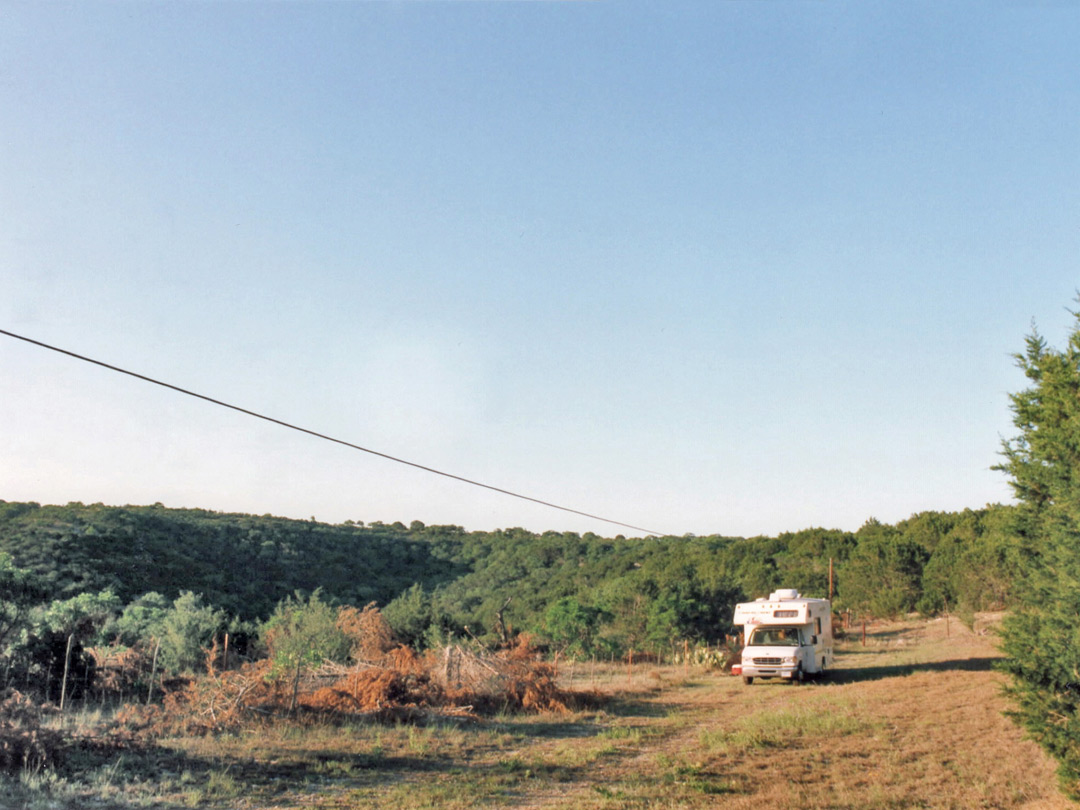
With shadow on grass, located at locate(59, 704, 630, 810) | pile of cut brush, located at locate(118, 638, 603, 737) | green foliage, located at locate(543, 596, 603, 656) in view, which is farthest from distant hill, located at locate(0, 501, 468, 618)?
shadow on grass, located at locate(59, 704, 630, 810)

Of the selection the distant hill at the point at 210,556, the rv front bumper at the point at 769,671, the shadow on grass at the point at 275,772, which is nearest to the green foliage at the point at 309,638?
the shadow on grass at the point at 275,772

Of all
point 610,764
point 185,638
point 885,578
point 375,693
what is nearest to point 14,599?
point 375,693

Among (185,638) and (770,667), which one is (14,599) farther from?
(770,667)

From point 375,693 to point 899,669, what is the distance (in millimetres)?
18151

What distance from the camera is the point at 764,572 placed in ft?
153

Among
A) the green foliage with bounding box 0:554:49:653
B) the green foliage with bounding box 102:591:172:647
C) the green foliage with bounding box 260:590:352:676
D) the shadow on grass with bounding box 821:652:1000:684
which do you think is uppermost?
the green foliage with bounding box 0:554:49:653

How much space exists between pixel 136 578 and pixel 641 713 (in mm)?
30771

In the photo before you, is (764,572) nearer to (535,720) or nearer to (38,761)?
(535,720)

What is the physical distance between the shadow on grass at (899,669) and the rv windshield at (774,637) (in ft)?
5.59

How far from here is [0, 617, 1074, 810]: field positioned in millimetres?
9016

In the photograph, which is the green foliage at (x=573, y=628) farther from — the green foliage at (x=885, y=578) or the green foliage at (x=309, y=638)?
the green foliage at (x=885, y=578)

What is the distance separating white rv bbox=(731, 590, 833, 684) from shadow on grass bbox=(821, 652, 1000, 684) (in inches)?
30.5

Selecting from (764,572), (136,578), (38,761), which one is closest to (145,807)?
(38,761)

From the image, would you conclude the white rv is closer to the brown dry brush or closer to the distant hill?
the brown dry brush
